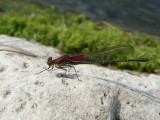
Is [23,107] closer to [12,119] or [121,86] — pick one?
[12,119]

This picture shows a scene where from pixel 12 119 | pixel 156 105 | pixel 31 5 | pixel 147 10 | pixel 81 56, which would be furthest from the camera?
pixel 147 10

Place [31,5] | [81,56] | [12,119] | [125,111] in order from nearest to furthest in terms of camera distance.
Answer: [12,119] → [125,111] → [81,56] → [31,5]

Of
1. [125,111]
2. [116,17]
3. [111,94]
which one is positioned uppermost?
[116,17]

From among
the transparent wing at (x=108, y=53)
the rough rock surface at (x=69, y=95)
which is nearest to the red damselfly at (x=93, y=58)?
the transparent wing at (x=108, y=53)

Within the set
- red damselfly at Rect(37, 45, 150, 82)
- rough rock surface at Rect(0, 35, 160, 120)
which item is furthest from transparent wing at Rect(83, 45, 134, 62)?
rough rock surface at Rect(0, 35, 160, 120)

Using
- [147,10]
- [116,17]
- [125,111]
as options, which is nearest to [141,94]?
[125,111]

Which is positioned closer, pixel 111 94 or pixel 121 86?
pixel 111 94

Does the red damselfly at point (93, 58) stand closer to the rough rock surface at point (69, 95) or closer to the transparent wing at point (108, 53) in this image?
the transparent wing at point (108, 53)
